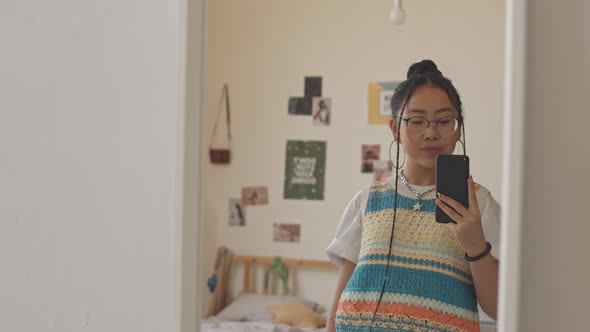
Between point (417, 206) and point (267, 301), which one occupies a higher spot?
point (417, 206)

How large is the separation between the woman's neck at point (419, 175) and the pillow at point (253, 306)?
0.23 metres

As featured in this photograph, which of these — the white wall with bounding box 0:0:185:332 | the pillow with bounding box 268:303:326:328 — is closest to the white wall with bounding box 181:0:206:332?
the white wall with bounding box 0:0:185:332

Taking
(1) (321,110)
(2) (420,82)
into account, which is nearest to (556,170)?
(2) (420,82)

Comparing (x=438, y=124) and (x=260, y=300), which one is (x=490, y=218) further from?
(x=260, y=300)

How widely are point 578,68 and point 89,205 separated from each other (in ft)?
2.45

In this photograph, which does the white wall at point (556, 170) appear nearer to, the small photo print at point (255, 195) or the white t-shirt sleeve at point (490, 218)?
the white t-shirt sleeve at point (490, 218)

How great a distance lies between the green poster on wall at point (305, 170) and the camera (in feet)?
3.15

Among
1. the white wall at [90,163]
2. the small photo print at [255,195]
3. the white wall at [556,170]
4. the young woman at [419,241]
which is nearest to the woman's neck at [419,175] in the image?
the young woman at [419,241]

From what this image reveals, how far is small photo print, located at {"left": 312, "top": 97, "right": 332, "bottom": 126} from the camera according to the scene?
946 millimetres

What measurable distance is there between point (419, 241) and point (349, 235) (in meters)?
0.10

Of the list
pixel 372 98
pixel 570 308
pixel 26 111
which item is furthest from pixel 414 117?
pixel 26 111

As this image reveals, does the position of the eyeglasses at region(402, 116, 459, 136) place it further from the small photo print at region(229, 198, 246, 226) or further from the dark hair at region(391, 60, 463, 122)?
the small photo print at region(229, 198, 246, 226)

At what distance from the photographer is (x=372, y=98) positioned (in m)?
0.92

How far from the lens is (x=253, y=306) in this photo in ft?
3.03
